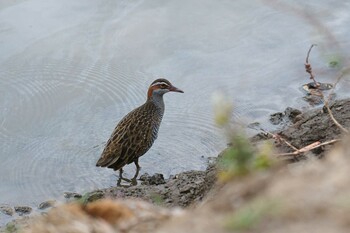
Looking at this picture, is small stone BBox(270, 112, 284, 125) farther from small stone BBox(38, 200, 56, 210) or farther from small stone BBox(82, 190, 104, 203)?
small stone BBox(38, 200, 56, 210)

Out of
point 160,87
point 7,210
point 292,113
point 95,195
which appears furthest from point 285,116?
point 7,210

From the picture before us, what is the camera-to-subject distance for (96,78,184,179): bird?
29.8ft

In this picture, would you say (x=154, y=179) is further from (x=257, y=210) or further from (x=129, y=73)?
(x=257, y=210)

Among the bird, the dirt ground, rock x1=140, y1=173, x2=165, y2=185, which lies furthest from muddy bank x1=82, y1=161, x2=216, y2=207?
the dirt ground

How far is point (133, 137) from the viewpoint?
364 inches

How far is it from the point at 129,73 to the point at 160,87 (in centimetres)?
101

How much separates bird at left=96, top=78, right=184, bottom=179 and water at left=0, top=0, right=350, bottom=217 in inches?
8.9

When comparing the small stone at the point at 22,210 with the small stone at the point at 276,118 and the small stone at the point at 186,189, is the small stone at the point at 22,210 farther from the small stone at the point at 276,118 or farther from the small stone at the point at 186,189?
the small stone at the point at 276,118

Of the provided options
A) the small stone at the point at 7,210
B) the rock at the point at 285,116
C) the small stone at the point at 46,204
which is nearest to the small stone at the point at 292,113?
the rock at the point at 285,116

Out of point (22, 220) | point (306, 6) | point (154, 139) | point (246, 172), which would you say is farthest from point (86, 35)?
point (246, 172)

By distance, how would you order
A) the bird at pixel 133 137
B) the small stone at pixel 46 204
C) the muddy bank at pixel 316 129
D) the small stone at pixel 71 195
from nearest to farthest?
the muddy bank at pixel 316 129, the small stone at pixel 46 204, the small stone at pixel 71 195, the bird at pixel 133 137

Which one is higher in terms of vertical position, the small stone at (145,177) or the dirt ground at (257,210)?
the dirt ground at (257,210)

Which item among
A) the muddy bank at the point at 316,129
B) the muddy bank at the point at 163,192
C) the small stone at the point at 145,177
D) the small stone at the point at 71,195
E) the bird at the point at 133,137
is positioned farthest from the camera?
the bird at the point at 133,137

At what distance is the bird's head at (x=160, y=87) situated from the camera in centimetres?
956
